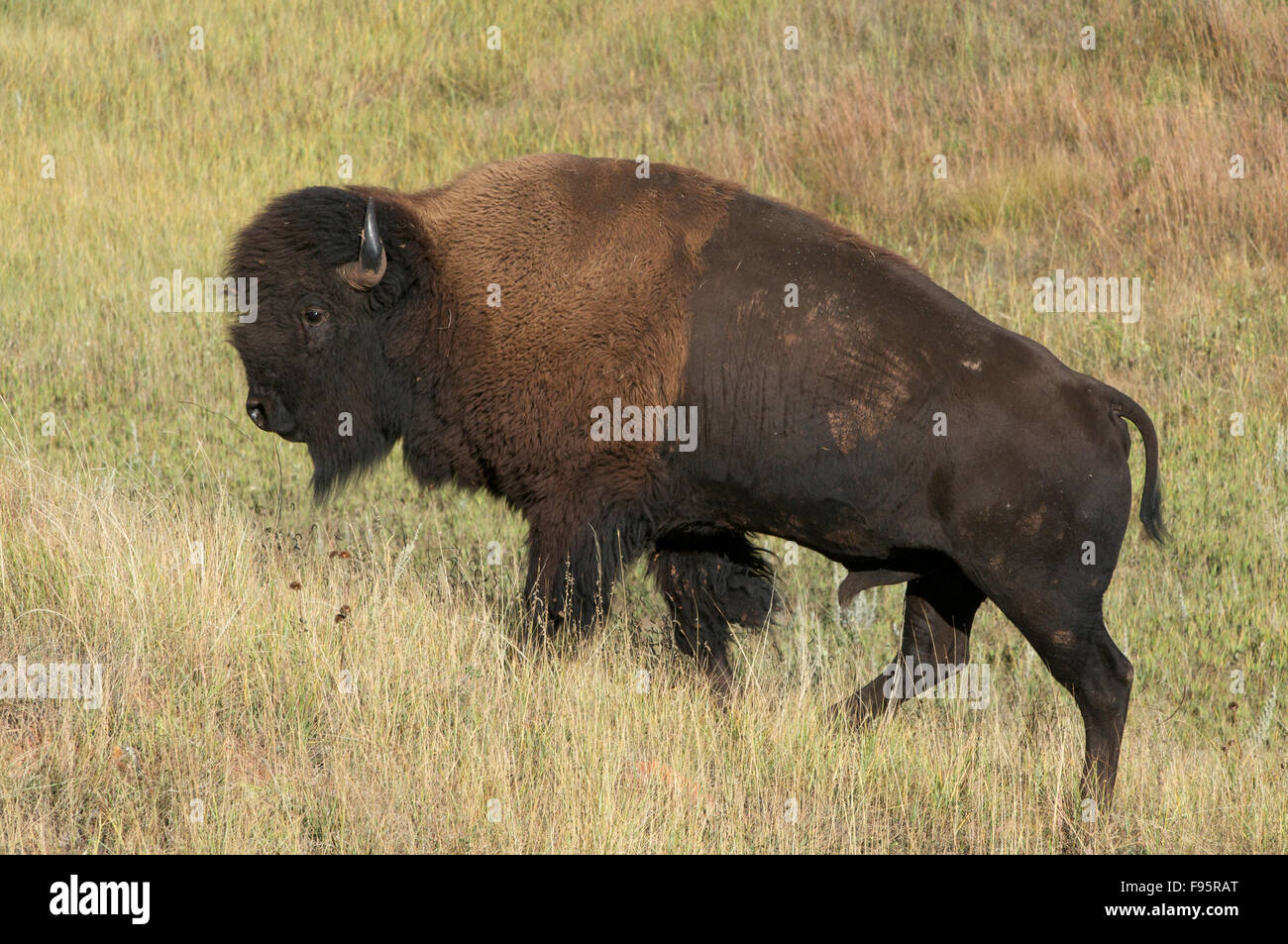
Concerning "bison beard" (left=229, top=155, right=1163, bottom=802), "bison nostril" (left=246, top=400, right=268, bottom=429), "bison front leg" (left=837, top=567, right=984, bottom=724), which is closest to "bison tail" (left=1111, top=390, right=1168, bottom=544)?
"bison beard" (left=229, top=155, right=1163, bottom=802)

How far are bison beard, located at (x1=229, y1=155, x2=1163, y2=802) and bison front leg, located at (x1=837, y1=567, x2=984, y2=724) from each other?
0.5 inches

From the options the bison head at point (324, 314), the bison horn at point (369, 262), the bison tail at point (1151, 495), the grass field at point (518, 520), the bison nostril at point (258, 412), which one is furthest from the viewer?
the bison nostril at point (258, 412)

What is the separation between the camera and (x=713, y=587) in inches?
223

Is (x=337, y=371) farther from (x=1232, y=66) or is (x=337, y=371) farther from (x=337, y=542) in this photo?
(x=1232, y=66)

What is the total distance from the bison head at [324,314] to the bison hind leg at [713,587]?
47.8 inches

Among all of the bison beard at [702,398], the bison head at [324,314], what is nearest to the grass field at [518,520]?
the bison beard at [702,398]

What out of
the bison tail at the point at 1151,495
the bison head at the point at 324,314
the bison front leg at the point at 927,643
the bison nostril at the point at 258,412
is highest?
the bison head at the point at 324,314

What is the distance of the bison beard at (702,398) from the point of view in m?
4.84

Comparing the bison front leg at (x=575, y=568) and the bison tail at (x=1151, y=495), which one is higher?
the bison tail at (x=1151, y=495)

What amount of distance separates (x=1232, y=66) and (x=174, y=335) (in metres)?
8.20

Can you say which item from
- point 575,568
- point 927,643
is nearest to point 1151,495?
point 927,643

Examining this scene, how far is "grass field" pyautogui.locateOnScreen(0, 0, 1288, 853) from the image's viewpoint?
4.52 metres

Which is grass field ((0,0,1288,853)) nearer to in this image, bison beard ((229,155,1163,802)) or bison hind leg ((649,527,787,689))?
bison hind leg ((649,527,787,689))

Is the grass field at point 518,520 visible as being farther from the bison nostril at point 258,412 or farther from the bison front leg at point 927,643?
the bison nostril at point 258,412
